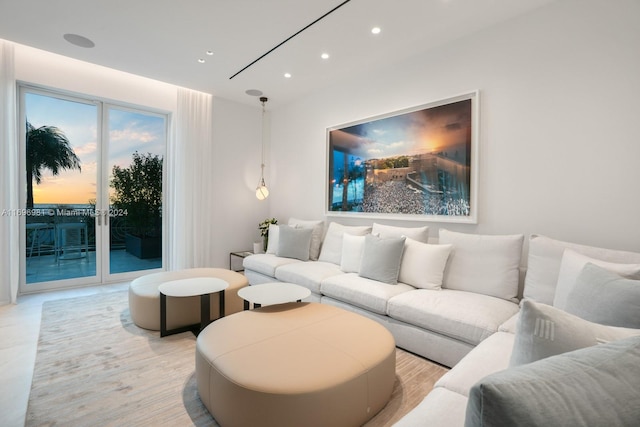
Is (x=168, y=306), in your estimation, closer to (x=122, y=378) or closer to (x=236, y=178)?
(x=122, y=378)

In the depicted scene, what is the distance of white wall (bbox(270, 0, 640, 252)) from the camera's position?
7.04 ft

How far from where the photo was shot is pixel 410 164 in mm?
3330

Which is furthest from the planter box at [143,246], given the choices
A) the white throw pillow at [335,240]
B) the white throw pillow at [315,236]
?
the white throw pillow at [335,240]

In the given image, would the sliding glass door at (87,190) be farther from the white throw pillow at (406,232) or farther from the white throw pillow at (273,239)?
the white throw pillow at (406,232)

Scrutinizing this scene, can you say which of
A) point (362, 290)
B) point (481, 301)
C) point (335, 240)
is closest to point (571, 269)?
point (481, 301)

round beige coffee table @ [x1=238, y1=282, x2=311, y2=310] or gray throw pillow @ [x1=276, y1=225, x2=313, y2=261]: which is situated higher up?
gray throw pillow @ [x1=276, y1=225, x2=313, y2=261]

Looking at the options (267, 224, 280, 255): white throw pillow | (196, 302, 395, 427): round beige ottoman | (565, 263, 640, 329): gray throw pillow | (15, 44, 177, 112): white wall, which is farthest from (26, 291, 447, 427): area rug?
(15, 44, 177, 112): white wall

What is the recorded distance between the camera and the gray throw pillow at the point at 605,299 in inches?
50.3

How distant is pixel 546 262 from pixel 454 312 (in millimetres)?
766

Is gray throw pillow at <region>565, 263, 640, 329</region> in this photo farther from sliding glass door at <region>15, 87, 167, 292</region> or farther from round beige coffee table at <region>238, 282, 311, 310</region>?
sliding glass door at <region>15, 87, 167, 292</region>

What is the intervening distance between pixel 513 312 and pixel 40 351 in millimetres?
3634

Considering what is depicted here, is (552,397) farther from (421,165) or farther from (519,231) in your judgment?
(421,165)

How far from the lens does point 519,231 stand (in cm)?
262

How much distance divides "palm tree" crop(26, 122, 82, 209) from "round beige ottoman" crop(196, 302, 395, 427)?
354 cm
